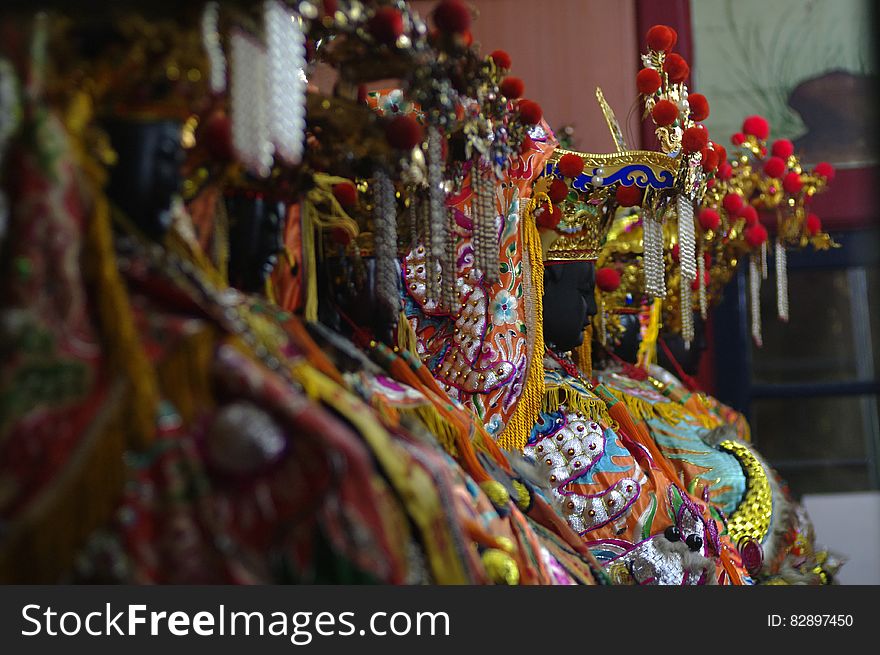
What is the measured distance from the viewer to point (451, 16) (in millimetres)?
1819

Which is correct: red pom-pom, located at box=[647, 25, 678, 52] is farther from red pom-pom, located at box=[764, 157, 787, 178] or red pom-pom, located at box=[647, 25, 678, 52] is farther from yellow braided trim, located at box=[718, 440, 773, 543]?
yellow braided trim, located at box=[718, 440, 773, 543]

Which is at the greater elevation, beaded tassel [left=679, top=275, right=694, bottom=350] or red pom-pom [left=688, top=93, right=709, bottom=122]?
red pom-pom [left=688, top=93, right=709, bottom=122]

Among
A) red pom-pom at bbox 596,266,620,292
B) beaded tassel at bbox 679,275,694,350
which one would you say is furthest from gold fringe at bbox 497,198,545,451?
red pom-pom at bbox 596,266,620,292

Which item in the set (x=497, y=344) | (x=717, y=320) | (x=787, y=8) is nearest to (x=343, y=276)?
(x=497, y=344)

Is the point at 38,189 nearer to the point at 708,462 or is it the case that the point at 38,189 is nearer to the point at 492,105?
the point at 492,105

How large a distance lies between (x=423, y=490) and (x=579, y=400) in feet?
5.69

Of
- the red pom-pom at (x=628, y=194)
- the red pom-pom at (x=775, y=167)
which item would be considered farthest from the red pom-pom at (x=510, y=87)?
the red pom-pom at (x=775, y=167)

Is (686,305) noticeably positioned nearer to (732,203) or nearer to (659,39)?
(732,203)

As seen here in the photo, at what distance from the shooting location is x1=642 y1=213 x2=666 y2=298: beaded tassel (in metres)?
3.24

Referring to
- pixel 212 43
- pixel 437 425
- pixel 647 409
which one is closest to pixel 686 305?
pixel 647 409

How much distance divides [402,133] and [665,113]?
1.64 metres

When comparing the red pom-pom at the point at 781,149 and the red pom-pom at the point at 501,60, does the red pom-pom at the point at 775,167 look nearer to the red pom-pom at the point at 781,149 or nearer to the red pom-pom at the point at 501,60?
the red pom-pom at the point at 781,149

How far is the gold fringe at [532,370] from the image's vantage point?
284 centimetres

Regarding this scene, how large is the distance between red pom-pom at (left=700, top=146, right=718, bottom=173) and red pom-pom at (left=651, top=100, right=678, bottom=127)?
154mm
